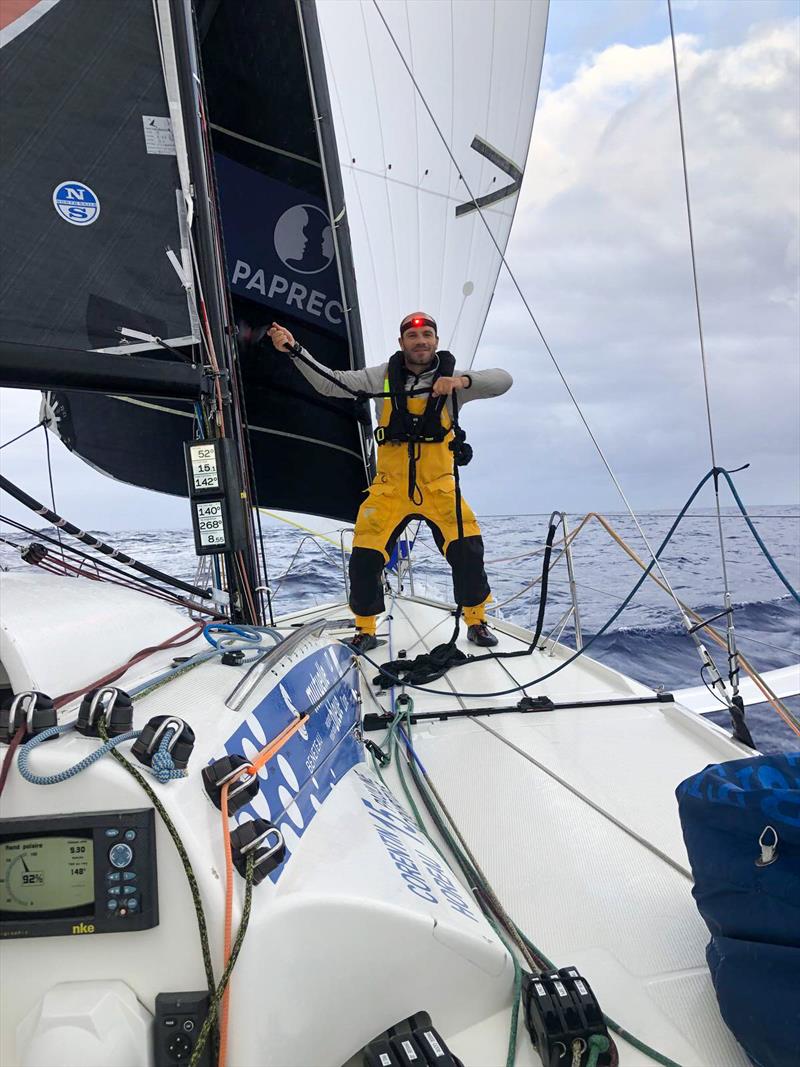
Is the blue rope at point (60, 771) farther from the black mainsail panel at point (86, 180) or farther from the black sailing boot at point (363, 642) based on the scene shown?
the black sailing boot at point (363, 642)

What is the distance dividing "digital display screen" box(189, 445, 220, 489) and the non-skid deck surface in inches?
34.2

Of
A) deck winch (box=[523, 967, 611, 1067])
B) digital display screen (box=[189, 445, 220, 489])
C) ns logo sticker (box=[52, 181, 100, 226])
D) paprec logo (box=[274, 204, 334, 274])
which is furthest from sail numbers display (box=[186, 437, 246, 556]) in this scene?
paprec logo (box=[274, 204, 334, 274])

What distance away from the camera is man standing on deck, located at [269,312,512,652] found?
8.11 ft

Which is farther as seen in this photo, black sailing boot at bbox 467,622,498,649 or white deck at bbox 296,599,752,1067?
black sailing boot at bbox 467,622,498,649

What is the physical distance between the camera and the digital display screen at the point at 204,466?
5.35ft

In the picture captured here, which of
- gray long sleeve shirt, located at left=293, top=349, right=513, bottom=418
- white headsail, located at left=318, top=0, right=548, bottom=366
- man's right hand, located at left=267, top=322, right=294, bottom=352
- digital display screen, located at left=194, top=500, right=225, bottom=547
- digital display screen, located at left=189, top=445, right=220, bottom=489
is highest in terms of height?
white headsail, located at left=318, top=0, right=548, bottom=366

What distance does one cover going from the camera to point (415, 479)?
97.7 inches

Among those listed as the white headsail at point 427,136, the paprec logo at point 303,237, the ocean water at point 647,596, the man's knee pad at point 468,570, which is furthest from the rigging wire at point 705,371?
the white headsail at point 427,136

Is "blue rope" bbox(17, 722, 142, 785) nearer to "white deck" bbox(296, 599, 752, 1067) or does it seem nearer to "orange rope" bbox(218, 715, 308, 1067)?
"orange rope" bbox(218, 715, 308, 1067)

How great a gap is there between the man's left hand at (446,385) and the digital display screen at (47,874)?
1990 mm

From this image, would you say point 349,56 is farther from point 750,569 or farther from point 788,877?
point 750,569

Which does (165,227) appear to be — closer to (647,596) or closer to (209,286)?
(209,286)

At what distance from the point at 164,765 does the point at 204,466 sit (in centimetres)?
110

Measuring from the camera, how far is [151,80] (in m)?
1.69
